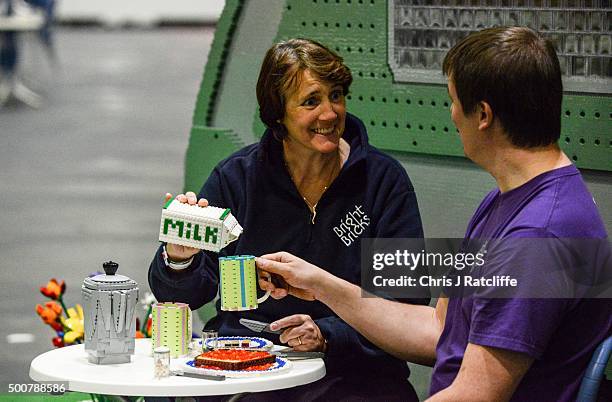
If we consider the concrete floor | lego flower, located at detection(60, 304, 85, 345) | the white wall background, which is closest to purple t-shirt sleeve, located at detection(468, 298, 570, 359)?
lego flower, located at detection(60, 304, 85, 345)

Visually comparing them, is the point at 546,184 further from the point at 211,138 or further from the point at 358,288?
the point at 211,138

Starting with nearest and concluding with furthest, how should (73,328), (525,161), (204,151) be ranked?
(525,161) → (73,328) → (204,151)

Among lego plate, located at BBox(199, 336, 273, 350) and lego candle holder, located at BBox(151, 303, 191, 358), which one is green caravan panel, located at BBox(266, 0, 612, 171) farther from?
lego candle holder, located at BBox(151, 303, 191, 358)

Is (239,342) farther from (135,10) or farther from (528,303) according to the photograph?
(135,10)

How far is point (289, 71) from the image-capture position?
3.21 metres

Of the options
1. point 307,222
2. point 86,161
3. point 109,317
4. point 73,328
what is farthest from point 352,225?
point 86,161

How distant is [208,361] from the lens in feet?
9.28

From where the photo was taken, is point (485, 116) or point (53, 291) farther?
point (53, 291)

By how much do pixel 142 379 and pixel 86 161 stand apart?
303 inches

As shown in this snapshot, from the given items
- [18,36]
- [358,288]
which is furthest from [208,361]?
[18,36]

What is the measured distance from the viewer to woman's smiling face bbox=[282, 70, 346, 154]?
126 inches

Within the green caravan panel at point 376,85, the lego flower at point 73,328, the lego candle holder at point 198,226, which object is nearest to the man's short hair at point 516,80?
the lego candle holder at point 198,226

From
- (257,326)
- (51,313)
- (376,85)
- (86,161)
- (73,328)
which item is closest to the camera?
(257,326)

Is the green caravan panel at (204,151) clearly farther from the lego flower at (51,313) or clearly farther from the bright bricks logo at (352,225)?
the bright bricks logo at (352,225)
